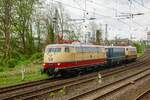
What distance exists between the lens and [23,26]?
4988cm

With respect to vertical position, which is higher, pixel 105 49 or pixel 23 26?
pixel 23 26

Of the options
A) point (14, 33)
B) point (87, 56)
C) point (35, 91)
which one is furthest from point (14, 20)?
point (35, 91)

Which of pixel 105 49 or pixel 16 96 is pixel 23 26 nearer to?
pixel 105 49

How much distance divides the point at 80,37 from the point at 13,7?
788 inches

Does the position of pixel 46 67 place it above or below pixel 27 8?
below

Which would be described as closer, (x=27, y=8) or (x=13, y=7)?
(x=13, y=7)

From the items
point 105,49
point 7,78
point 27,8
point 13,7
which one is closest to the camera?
point 7,78

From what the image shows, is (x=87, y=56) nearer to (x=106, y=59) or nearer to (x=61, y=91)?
(x=106, y=59)

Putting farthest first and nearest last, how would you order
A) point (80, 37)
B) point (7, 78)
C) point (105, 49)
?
point (80, 37) → point (105, 49) → point (7, 78)

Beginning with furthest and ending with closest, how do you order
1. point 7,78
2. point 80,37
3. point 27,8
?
point 80,37 < point 27,8 < point 7,78

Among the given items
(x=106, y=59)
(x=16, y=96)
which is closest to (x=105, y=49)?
(x=106, y=59)

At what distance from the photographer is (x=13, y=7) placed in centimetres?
4591

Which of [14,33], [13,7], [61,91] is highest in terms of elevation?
[13,7]

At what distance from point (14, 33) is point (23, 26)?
2141 millimetres
